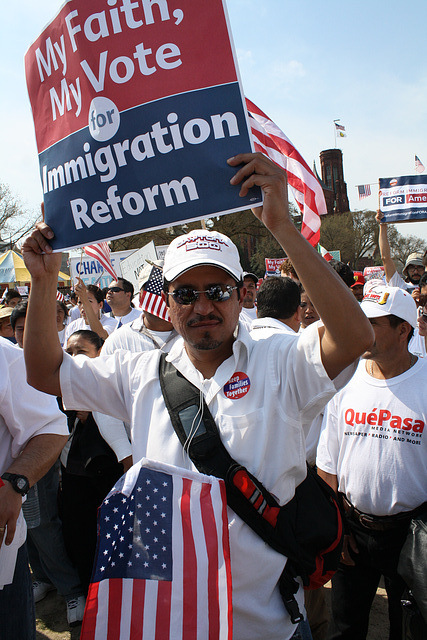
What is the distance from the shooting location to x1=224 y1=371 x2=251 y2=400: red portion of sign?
1.77m

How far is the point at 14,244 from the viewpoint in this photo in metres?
36.2

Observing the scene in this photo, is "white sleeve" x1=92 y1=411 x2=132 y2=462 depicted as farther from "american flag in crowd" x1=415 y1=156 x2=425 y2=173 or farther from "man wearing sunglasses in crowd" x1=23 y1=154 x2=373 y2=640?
"american flag in crowd" x1=415 y1=156 x2=425 y2=173

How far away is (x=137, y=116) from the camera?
1.83m

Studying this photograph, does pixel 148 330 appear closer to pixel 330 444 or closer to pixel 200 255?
pixel 330 444

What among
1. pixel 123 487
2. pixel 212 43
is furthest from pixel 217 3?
pixel 123 487

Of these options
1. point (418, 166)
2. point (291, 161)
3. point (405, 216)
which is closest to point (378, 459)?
point (291, 161)

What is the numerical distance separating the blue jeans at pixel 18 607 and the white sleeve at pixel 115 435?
3.61ft

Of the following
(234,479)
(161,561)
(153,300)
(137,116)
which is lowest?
(161,561)

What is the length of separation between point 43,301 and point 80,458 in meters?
2.03

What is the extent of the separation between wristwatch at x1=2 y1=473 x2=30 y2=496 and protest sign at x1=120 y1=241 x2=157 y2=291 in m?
5.39

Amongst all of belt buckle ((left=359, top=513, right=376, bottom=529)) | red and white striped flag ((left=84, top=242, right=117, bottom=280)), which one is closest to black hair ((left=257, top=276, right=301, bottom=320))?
belt buckle ((left=359, top=513, right=376, bottom=529))

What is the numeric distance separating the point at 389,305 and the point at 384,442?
80 centimetres

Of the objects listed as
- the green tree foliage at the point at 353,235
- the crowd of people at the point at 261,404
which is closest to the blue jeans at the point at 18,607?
the crowd of people at the point at 261,404

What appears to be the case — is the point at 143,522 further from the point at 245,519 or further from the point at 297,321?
the point at 297,321
